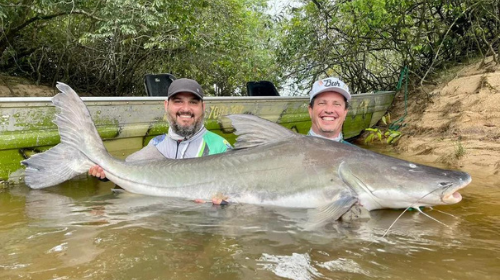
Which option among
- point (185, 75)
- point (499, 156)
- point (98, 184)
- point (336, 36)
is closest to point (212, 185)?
point (98, 184)

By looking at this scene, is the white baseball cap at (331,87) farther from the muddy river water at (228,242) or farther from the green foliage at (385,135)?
the green foliage at (385,135)

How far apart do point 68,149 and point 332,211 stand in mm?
2753

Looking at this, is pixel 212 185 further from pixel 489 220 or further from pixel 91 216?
pixel 489 220

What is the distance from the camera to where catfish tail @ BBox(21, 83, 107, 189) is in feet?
13.0

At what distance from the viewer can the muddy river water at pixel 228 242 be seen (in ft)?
7.25

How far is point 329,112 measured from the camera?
13.1ft

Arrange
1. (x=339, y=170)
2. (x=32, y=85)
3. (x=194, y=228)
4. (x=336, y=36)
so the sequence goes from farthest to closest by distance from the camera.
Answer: (x=32, y=85)
(x=336, y=36)
(x=339, y=170)
(x=194, y=228)

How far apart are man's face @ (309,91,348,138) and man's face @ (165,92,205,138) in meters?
1.39

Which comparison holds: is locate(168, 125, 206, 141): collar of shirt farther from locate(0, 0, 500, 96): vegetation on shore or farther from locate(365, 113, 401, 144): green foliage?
locate(0, 0, 500, 96): vegetation on shore

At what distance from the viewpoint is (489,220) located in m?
3.35

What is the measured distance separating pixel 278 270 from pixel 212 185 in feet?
5.02

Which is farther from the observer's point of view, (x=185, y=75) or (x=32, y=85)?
(x=185, y=75)

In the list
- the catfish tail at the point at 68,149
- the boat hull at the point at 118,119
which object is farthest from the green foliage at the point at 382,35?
the catfish tail at the point at 68,149

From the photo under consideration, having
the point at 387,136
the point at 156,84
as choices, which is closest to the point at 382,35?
the point at 387,136
